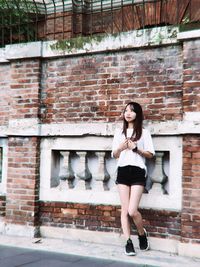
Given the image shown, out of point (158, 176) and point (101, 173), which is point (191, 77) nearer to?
point (158, 176)

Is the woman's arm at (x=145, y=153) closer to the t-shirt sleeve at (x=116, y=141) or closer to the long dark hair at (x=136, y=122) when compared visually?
the long dark hair at (x=136, y=122)

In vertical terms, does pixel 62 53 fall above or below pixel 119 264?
→ above

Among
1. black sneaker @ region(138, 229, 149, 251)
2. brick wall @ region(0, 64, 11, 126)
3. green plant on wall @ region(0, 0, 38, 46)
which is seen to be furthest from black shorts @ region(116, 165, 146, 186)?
green plant on wall @ region(0, 0, 38, 46)

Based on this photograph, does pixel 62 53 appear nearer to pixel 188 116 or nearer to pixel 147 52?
pixel 147 52

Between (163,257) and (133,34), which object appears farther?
(133,34)

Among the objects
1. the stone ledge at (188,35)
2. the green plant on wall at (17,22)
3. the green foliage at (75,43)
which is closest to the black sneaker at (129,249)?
the stone ledge at (188,35)

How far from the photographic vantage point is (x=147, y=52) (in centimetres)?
586

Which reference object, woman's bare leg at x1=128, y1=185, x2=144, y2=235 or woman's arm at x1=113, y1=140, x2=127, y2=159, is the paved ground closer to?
woman's bare leg at x1=128, y1=185, x2=144, y2=235

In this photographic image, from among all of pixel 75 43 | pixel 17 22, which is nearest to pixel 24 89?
pixel 75 43

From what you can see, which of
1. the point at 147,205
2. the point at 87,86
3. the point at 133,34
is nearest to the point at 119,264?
the point at 147,205

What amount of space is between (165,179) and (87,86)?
175 cm

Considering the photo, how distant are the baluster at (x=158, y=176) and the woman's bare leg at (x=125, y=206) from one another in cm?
44

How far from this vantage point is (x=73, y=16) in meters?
7.33

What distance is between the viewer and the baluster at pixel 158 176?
566 cm
